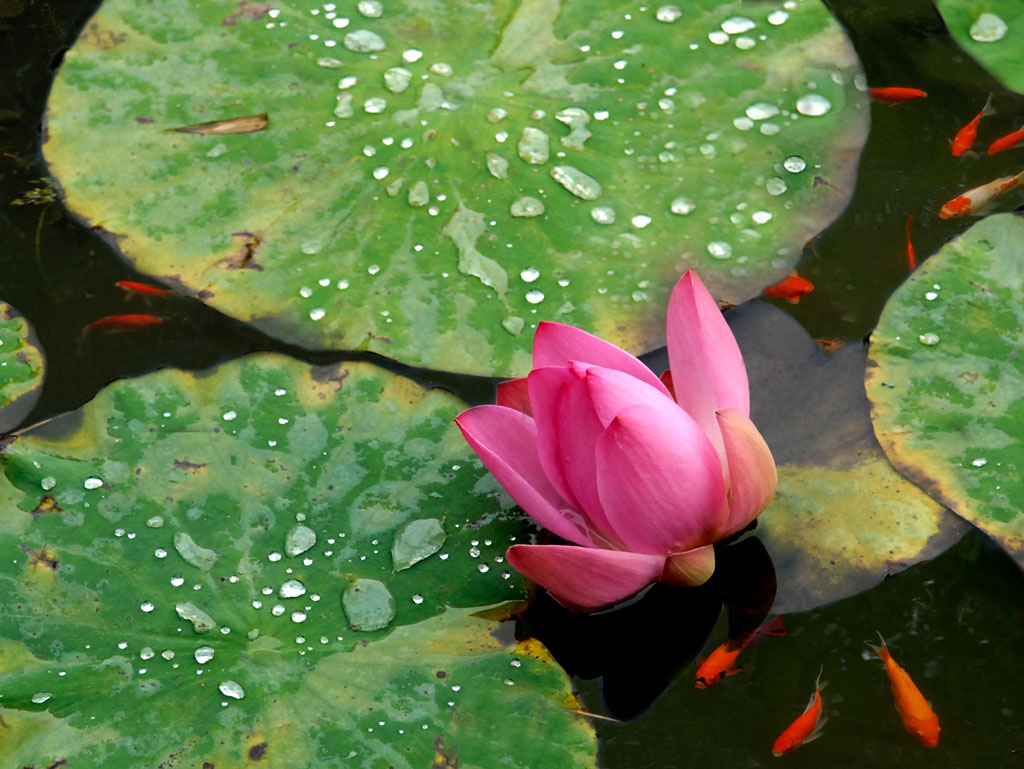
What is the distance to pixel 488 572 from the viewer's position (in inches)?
60.4

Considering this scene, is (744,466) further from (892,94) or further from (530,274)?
(892,94)

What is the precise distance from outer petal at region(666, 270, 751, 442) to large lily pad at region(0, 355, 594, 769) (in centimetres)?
39

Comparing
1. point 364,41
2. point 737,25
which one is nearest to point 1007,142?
point 737,25

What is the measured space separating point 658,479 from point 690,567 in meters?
0.18

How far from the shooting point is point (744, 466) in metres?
1.39

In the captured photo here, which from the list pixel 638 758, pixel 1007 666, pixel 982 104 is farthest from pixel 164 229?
pixel 982 104

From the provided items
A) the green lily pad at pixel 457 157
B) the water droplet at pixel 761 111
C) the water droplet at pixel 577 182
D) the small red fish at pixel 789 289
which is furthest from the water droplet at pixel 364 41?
the small red fish at pixel 789 289

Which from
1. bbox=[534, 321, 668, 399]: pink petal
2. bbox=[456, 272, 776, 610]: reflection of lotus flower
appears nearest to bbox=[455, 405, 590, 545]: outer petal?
bbox=[456, 272, 776, 610]: reflection of lotus flower

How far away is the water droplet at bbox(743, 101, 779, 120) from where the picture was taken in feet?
7.17

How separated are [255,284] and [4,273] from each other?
0.65 m

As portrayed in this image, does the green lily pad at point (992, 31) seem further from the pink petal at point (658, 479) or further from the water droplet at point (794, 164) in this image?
the pink petal at point (658, 479)

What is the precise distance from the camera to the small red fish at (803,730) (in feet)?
4.55

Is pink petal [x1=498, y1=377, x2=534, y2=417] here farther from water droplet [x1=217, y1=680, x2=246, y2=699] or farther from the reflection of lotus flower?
water droplet [x1=217, y1=680, x2=246, y2=699]

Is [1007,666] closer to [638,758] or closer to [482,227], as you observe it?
[638,758]
